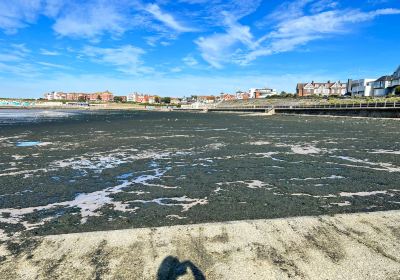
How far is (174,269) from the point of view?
4.61 m

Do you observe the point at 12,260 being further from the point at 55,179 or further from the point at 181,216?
the point at 55,179

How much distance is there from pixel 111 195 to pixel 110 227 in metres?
2.63

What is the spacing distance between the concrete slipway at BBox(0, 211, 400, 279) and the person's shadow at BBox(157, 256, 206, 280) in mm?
20

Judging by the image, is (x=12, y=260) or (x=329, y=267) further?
(x=12, y=260)

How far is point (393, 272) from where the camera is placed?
4465 millimetres

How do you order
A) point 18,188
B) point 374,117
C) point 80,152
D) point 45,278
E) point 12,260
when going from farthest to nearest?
point 374,117 < point 80,152 < point 18,188 < point 12,260 < point 45,278

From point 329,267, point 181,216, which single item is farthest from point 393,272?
point 181,216

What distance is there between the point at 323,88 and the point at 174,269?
198676mm

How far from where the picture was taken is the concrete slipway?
4.51 m

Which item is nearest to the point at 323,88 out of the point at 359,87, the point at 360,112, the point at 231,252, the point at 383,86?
the point at 359,87

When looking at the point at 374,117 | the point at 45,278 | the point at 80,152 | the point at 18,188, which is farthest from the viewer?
the point at 374,117

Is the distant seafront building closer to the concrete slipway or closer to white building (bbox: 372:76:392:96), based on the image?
white building (bbox: 372:76:392:96)

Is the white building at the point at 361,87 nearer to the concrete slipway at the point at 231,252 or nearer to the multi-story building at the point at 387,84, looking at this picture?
the multi-story building at the point at 387,84

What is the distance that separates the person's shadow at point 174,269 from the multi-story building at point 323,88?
19030 centimetres
